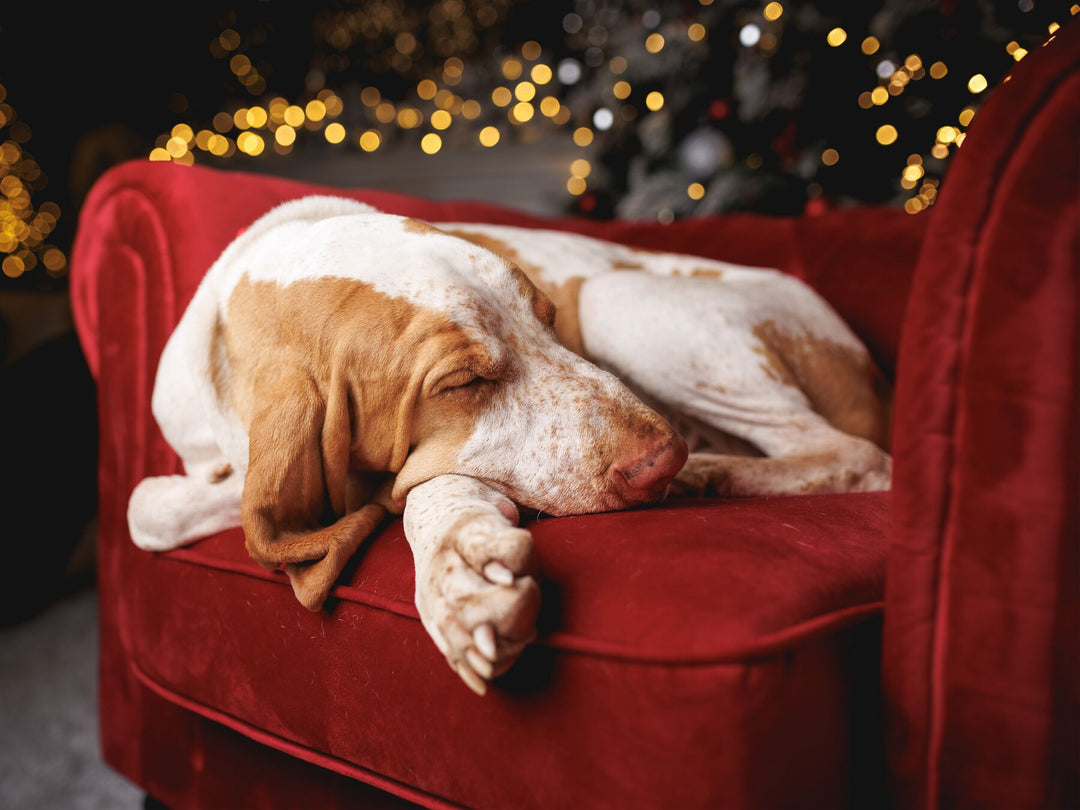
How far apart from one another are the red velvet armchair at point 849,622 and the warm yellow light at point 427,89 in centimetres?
505

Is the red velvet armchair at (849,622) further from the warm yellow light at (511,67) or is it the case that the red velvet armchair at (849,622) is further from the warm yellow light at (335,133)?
the warm yellow light at (335,133)

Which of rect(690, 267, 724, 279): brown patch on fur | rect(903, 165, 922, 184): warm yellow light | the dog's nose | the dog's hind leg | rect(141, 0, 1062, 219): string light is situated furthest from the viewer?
rect(141, 0, 1062, 219): string light

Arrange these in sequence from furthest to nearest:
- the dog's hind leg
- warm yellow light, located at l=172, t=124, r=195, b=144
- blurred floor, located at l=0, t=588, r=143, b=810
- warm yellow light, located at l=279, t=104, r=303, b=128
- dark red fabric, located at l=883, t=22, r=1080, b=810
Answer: warm yellow light, located at l=172, t=124, r=195, b=144 → warm yellow light, located at l=279, t=104, r=303, b=128 → blurred floor, located at l=0, t=588, r=143, b=810 → the dog's hind leg → dark red fabric, located at l=883, t=22, r=1080, b=810

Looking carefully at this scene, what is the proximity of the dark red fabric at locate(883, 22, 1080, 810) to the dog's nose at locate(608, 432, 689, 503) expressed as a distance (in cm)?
33

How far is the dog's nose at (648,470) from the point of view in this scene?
112cm

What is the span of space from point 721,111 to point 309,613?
3336 millimetres

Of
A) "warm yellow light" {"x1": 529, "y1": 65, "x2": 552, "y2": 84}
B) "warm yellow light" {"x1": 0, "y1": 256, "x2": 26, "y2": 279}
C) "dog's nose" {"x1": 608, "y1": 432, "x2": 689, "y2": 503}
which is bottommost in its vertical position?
"warm yellow light" {"x1": 0, "y1": 256, "x2": 26, "y2": 279}

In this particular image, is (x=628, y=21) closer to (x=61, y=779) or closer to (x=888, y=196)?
(x=888, y=196)

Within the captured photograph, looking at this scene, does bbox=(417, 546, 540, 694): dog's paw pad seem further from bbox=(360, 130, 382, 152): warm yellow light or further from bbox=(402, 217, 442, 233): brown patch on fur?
bbox=(360, 130, 382, 152): warm yellow light

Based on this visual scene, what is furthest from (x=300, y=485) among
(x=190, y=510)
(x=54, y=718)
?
(x=54, y=718)

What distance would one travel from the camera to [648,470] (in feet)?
3.68

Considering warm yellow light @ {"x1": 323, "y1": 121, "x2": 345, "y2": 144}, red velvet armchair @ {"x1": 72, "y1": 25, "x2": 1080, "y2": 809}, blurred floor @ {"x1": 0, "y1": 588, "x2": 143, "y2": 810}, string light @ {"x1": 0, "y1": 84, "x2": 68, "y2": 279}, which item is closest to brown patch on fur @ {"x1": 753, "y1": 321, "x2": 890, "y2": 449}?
red velvet armchair @ {"x1": 72, "y1": 25, "x2": 1080, "y2": 809}

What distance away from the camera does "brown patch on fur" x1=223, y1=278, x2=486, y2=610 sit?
1.09 m

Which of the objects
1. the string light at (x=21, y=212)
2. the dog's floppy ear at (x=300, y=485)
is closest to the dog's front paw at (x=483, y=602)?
the dog's floppy ear at (x=300, y=485)
